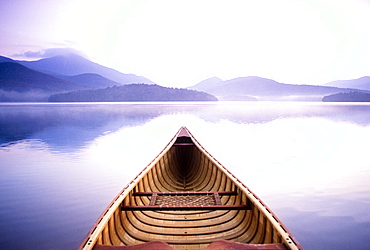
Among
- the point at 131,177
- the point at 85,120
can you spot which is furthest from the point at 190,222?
the point at 85,120

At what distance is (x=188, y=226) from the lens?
17.8 feet

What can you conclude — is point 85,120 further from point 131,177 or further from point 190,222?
point 190,222

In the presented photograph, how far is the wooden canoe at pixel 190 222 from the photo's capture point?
368 centimetres

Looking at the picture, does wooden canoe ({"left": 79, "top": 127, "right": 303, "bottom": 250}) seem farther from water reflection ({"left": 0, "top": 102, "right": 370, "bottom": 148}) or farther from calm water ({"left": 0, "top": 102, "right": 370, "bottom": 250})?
water reflection ({"left": 0, "top": 102, "right": 370, "bottom": 148})

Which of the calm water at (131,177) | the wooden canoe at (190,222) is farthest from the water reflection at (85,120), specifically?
the wooden canoe at (190,222)

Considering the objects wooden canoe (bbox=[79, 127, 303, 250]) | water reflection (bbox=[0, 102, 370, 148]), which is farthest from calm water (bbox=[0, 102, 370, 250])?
water reflection (bbox=[0, 102, 370, 148])

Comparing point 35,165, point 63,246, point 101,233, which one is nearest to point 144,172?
point 63,246

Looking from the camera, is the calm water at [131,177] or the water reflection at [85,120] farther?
the water reflection at [85,120]

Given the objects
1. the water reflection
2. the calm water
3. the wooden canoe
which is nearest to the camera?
the wooden canoe

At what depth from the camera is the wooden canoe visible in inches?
145

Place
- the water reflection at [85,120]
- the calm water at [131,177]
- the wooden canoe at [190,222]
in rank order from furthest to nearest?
1. the water reflection at [85,120]
2. the calm water at [131,177]
3. the wooden canoe at [190,222]

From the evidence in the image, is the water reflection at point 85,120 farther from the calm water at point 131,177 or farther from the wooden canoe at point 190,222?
the wooden canoe at point 190,222

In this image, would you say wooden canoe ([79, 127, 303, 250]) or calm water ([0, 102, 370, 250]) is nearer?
wooden canoe ([79, 127, 303, 250])

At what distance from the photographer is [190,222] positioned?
5676 mm
